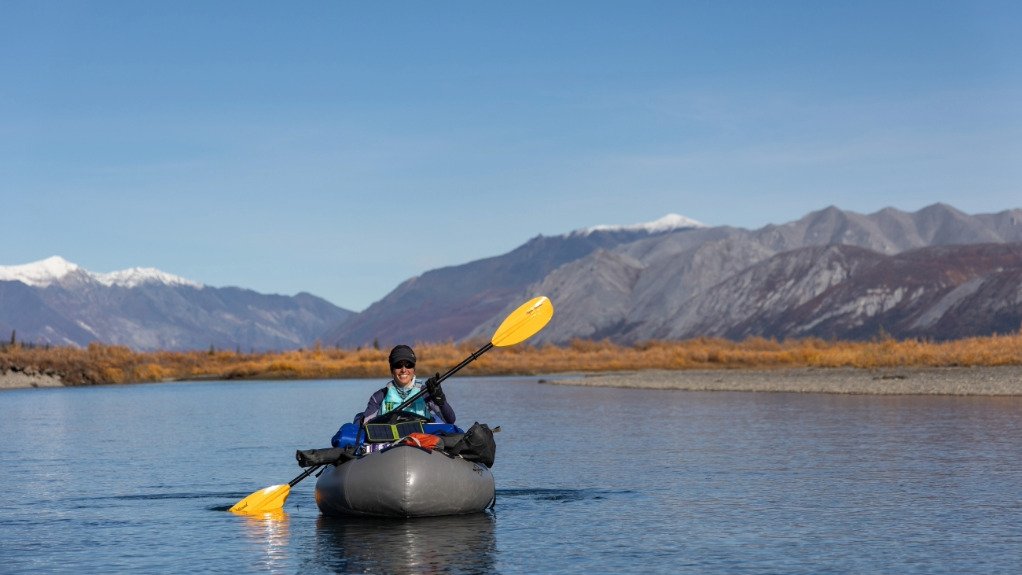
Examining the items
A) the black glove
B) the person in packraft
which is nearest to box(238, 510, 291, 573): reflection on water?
the person in packraft

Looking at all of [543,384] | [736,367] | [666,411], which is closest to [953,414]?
[666,411]

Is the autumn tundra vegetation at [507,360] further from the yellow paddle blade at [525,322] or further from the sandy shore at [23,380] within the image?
the yellow paddle blade at [525,322]

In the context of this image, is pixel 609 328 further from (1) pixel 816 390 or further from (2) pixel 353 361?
(1) pixel 816 390

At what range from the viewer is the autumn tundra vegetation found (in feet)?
231

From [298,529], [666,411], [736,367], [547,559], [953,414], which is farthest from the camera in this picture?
[736,367]

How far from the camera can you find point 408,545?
16.2 meters

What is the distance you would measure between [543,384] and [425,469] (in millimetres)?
57119

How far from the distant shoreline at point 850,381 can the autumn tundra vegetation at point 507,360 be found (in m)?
4.24

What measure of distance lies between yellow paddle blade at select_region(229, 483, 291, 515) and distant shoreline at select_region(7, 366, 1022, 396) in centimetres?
3343

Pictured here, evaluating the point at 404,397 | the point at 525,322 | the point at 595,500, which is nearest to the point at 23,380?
the point at 525,322

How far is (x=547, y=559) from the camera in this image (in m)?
15.2

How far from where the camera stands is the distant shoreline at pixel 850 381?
49344 millimetres

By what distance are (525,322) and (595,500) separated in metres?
3.33

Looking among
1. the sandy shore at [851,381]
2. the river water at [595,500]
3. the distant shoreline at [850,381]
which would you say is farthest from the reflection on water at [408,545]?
the sandy shore at [851,381]
